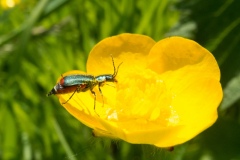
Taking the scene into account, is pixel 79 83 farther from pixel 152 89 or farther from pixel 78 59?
pixel 78 59

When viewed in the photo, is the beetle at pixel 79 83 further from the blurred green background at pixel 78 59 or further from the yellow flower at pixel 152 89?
the blurred green background at pixel 78 59

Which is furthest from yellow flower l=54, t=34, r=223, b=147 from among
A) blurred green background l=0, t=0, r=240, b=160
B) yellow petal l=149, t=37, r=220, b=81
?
blurred green background l=0, t=0, r=240, b=160

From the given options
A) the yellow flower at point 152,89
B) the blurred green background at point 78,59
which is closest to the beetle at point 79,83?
the yellow flower at point 152,89

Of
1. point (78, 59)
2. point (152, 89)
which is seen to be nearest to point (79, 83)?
point (152, 89)

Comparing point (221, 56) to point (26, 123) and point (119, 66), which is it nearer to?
point (119, 66)

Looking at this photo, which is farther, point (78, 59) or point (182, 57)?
point (78, 59)

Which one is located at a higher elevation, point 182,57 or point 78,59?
point 182,57
